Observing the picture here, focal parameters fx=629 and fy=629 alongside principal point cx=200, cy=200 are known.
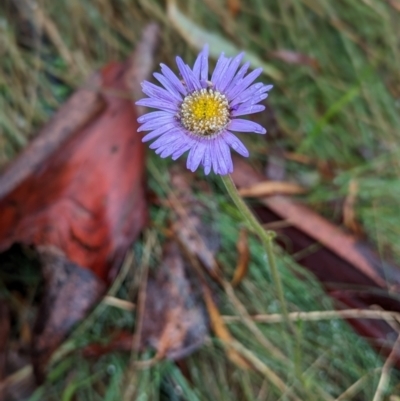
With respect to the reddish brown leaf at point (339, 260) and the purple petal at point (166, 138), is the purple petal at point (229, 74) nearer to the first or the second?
the purple petal at point (166, 138)

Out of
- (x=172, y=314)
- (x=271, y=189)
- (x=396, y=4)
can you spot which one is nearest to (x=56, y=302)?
(x=172, y=314)

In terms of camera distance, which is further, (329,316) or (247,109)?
(329,316)

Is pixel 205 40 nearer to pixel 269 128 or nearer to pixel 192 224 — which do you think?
pixel 269 128

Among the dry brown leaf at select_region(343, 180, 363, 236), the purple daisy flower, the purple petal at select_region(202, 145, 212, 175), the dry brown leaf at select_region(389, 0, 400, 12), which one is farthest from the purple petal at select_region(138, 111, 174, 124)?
the dry brown leaf at select_region(389, 0, 400, 12)

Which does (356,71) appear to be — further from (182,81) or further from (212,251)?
(182,81)

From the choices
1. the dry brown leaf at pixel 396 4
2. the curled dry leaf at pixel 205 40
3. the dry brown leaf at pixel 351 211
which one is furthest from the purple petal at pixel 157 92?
the dry brown leaf at pixel 396 4

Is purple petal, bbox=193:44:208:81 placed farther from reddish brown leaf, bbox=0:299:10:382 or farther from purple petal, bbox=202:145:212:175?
reddish brown leaf, bbox=0:299:10:382

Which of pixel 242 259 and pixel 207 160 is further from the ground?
pixel 207 160
